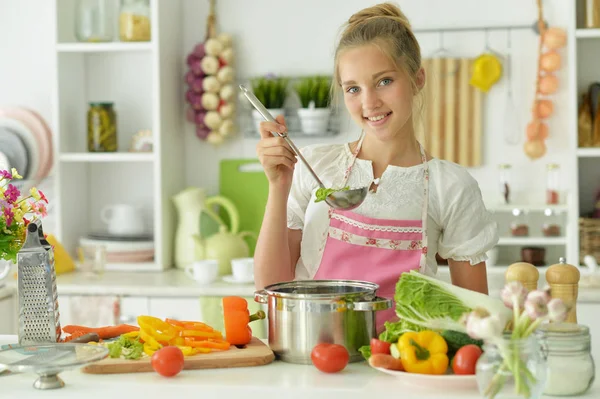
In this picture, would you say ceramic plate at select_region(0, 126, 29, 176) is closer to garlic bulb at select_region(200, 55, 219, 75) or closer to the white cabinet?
the white cabinet

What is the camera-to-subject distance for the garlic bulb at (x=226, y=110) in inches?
147

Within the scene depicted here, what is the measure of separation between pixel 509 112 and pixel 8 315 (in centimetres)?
208

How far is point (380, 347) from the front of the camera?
1589mm

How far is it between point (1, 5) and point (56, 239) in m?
1.07

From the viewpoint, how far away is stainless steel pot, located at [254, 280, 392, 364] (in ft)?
5.41

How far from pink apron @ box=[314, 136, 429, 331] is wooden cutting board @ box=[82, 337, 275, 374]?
1.37ft

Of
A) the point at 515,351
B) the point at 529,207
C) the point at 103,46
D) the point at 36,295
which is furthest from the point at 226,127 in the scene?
the point at 515,351

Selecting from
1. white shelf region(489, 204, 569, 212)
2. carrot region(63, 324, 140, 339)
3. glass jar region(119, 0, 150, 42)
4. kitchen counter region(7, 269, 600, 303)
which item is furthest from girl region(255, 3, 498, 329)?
glass jar region(119, 0, 150, 42)

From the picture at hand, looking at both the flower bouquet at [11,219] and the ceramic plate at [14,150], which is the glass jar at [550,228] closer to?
the ceramic plate at [14,150]

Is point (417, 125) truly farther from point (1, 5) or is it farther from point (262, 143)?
point (1, 5)

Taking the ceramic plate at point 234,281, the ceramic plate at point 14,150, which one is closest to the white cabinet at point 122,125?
the ceramic plate at point 14,150

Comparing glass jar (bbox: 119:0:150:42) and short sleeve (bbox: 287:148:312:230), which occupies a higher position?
glass jar (bbox: 119:0:150:42)

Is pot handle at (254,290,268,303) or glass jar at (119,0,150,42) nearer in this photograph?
pot handle at (254,290,268,303)

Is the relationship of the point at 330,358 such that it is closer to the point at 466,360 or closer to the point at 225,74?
the point at 466,360
